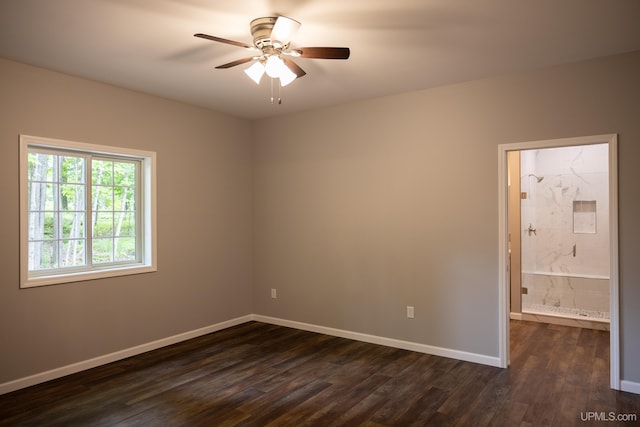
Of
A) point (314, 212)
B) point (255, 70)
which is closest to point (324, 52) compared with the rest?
point (255, 70)

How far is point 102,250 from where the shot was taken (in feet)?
13.7

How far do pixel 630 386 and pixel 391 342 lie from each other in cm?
206

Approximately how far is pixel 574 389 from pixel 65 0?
14.8 ft

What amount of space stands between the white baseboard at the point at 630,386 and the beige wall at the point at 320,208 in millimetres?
60

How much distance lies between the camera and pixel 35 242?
368cm

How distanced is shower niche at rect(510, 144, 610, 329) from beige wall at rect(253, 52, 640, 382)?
6.87ft

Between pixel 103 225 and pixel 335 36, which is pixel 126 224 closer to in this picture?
pixel 103 225

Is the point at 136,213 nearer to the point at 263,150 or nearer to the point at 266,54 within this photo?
the point at 263,150

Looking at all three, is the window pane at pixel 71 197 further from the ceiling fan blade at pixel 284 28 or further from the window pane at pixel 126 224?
the ceiling fan blade at pixel 284 28

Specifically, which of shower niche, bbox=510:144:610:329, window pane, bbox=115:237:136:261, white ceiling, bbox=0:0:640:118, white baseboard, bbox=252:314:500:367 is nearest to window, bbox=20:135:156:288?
window pane, bbox=115:237:136:261

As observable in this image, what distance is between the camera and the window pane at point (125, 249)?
432cm

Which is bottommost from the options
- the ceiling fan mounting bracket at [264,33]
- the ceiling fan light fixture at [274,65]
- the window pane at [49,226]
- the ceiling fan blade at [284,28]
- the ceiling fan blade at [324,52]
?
the window pane at [49,226]

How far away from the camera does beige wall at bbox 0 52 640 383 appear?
11.2ft

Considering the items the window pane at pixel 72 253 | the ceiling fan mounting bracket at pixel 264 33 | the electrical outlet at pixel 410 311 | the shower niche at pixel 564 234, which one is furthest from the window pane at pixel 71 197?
the shower niche at pixel 564 234
